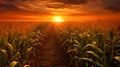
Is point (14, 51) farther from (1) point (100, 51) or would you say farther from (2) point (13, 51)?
(1) point (100, 51)

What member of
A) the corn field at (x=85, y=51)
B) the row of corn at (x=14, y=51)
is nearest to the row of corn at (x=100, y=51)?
the corn field at (x=85, y=51)

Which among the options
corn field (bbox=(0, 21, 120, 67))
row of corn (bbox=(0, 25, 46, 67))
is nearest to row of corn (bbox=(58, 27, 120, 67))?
corn field (bbox=(0, 21, 120, 67))

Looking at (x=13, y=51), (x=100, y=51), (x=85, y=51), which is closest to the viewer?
(x=100, y=51)

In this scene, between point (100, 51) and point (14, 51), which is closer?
point (100, 51)

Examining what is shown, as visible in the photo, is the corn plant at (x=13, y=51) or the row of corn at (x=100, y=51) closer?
the corn plant at (x=13, y=51)

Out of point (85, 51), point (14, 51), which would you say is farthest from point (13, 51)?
point (85, 51)

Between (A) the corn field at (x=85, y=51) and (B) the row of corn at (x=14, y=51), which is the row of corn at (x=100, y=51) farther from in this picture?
(B) the row of corn at (x=14, y=51)

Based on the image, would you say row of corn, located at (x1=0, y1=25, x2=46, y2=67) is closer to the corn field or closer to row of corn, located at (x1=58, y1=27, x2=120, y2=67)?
the corn field

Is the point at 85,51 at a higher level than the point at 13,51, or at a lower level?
lower

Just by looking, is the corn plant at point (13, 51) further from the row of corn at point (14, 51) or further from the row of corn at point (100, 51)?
the row of corn at point (100, 51)

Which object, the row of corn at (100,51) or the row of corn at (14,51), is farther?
the row of corn at (100,51)

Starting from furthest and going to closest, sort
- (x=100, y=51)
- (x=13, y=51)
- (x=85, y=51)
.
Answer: (x=85, y=51) < (x=13, y=51) < (x=100, y=51)

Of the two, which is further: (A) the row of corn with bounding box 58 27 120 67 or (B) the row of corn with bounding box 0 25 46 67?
(A) the row of corn with bounding box 58 27 120 67

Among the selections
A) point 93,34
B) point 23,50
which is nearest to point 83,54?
point 93,34
